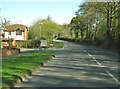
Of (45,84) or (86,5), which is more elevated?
(86,5)

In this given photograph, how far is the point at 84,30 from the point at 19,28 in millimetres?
21829

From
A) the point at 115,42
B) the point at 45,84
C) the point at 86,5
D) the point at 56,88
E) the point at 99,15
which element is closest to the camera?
the point at 56,88

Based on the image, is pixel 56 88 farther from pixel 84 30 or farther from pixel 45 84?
pixel 84 30

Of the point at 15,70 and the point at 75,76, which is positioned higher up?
the point at 15,70

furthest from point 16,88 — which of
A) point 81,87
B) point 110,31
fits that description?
point 110,31

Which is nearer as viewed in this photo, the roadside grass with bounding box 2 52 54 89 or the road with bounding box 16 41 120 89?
the roadside grass with bounding box 2 52 54 89

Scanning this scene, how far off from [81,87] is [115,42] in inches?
1674

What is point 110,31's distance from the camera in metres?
65.9

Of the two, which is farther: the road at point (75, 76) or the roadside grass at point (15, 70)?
the road at point (75, 76)

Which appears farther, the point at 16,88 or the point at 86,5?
the point at 86,5

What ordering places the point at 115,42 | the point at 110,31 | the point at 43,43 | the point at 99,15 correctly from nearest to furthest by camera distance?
the point at 43,43
the point at 115,42
the point at 110,31
the point at 99,15

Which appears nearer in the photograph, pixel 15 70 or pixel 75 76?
pixel 75 76

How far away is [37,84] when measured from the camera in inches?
547

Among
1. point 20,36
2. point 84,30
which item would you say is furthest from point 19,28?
point 84,30
